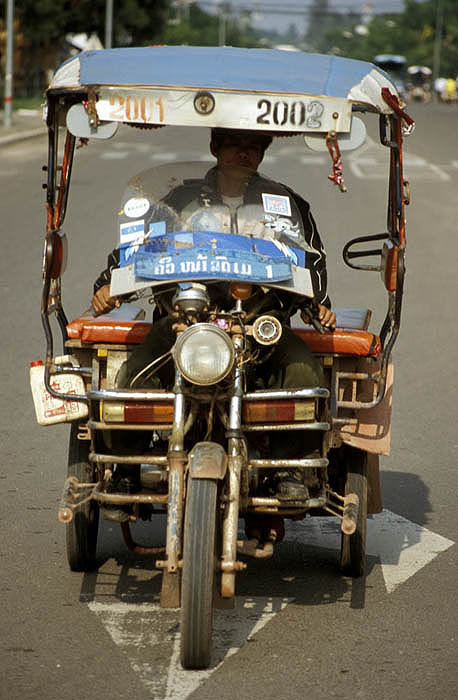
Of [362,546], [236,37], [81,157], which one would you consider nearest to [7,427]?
[362,546]

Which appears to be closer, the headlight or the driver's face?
the headlight

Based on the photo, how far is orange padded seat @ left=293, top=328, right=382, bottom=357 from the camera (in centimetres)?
533

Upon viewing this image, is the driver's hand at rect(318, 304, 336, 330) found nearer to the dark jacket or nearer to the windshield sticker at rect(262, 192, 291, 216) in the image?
the dark jacket

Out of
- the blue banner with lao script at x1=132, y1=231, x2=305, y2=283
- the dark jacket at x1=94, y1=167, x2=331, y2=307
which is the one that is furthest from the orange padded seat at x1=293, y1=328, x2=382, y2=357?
the blue banner with lao script at x1=132, y1=231, x2=305, y2=283

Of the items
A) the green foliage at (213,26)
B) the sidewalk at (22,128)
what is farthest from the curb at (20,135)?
the green foliage at (213,26)

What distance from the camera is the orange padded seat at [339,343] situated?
5.33 m

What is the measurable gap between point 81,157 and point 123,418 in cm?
2561

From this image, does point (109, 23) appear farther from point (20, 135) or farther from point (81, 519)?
point (81, 519)

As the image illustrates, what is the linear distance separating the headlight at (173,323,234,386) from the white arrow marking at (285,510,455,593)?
60.4 inches

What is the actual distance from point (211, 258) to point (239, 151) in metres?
0.86

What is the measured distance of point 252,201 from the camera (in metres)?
5.45

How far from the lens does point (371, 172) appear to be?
1088 inches

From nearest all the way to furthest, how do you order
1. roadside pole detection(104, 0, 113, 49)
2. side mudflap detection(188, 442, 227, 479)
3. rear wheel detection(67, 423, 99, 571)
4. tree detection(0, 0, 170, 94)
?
1. side mudflap detection(188, 442, 227, 479)
2. rear wheel detection(67, 423, 99, 571)
3. tree detection(0, 0, 170, 94)
4. roadside pole detection(104, 0, 113, 49)

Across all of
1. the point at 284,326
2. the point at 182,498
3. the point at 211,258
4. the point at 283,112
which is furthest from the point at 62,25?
the point at 182,498
